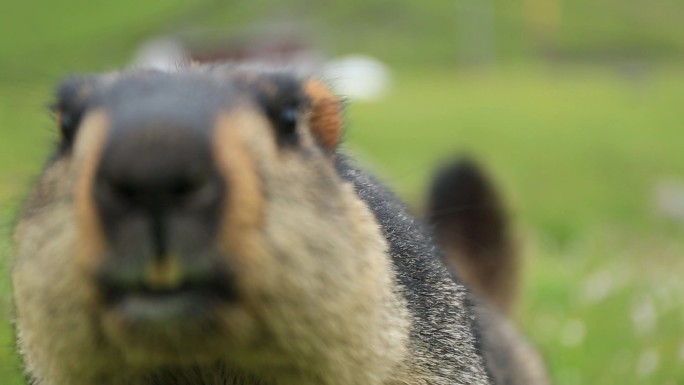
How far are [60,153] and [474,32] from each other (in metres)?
48.2

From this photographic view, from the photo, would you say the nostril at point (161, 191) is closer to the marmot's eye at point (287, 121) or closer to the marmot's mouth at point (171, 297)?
the marmot's mouth at point (171, 297)

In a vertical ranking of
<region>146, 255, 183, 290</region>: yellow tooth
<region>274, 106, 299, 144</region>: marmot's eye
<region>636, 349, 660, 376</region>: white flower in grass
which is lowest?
<region>636, 349, 660, 376</region>: white flower in grass

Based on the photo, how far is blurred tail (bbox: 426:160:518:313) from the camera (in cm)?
554

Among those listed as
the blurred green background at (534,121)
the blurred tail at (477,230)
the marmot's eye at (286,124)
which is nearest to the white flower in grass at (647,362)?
the blurred green background at (534,121)

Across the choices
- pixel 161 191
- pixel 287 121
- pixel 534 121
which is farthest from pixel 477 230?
pixel 534 121

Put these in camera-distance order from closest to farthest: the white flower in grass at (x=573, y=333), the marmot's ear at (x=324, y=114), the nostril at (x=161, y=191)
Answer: the nostril at (x=161, y=191) → the marmot's ear at (x=324, y=114) → the white flower in grass at (x=573, y=333)

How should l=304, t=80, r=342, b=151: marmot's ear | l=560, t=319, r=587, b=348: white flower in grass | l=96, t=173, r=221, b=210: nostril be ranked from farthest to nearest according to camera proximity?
l=560, t=319, r=587, b=348: white flower in grass, l=304, t=80, r=342, b=151: marmot's ear, l=96, t=173, r=221, b=210: nostril

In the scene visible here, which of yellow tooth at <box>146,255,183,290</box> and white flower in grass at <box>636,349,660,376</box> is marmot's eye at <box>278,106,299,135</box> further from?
white flower in grass at <box>636,349,660,376</box>

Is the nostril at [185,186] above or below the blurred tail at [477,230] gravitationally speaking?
below

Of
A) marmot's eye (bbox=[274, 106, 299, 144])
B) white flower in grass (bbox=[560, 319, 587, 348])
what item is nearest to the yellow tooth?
marmot's eye (bbox=[274, 106, 299, 144])

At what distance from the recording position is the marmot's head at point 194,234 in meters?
1.86

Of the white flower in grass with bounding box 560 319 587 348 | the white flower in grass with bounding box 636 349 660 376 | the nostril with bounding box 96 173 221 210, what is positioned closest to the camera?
the nostril with bounding box 96 173 221 210

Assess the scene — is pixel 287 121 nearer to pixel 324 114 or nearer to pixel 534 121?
pixel 324 114

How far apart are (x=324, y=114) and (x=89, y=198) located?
86cm
